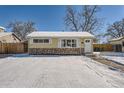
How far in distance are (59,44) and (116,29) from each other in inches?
1102

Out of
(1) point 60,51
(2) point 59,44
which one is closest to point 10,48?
(2) point 59,44

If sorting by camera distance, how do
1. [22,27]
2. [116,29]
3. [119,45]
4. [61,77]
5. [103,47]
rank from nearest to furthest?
[61,77] < [119,45] < [103,47] < [116,29] < [22,27]

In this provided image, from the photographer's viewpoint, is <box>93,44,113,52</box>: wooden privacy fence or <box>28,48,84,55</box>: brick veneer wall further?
<box>93,44,113,52</box>: wooden privacy fence

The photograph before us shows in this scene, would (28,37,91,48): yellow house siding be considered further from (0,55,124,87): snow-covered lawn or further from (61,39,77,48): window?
(0,55,124,87): snow-covered lawn

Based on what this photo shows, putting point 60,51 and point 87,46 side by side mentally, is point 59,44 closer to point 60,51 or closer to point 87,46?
point 60,51

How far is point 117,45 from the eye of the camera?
109ft

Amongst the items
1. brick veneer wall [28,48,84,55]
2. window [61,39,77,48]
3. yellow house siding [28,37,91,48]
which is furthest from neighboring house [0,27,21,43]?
window [61,39,77,48]

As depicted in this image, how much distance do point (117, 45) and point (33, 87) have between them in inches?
1112

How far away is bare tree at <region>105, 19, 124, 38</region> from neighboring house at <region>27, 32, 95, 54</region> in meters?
25.5

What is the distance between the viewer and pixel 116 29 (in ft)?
161

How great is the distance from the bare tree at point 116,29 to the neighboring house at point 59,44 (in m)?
25.5

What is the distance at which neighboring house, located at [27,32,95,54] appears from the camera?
980 inches
